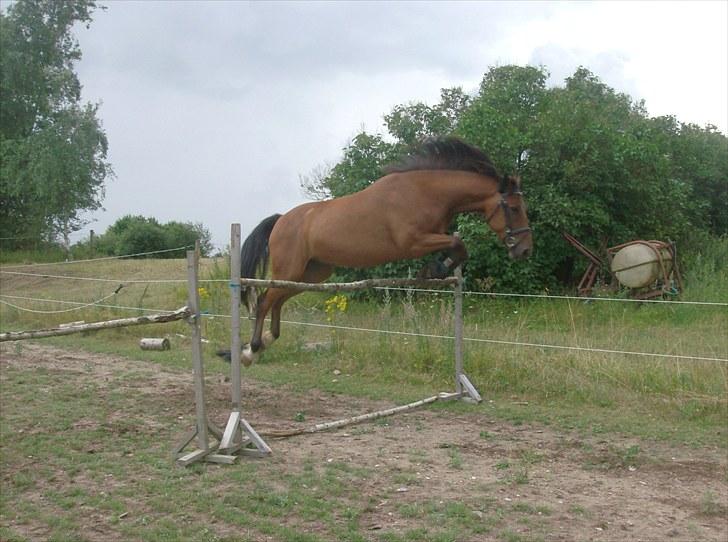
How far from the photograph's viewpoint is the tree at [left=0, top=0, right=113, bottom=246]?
68.3 ft

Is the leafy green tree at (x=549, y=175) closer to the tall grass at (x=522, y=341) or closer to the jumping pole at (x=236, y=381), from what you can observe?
the tall grass at (x=522, y=341)

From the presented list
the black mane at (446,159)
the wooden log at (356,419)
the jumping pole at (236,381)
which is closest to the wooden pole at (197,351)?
the jumping pole at (236,381)

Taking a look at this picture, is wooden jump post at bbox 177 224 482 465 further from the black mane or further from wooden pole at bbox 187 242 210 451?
the black mane

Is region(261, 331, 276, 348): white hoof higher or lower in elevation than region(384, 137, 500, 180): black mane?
lower

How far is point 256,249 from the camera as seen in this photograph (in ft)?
17.1

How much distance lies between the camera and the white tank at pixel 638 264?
10070 mm

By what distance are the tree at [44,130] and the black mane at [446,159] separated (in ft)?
60.9

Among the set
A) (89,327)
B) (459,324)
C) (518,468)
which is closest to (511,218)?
(518,468)

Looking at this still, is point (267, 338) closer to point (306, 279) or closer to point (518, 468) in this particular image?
point (306, 279)

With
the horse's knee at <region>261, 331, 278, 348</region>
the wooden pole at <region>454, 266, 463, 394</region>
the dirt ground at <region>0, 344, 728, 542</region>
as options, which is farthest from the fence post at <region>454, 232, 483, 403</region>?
the horse's knee at <region>261, 331, 278, 348</region>

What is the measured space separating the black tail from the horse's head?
5.57 feet

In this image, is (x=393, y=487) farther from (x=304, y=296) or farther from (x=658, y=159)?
(x=658, y=159)

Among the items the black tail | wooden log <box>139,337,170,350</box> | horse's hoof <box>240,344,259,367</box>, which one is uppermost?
the black tail

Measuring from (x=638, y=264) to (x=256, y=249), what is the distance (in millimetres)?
6850
